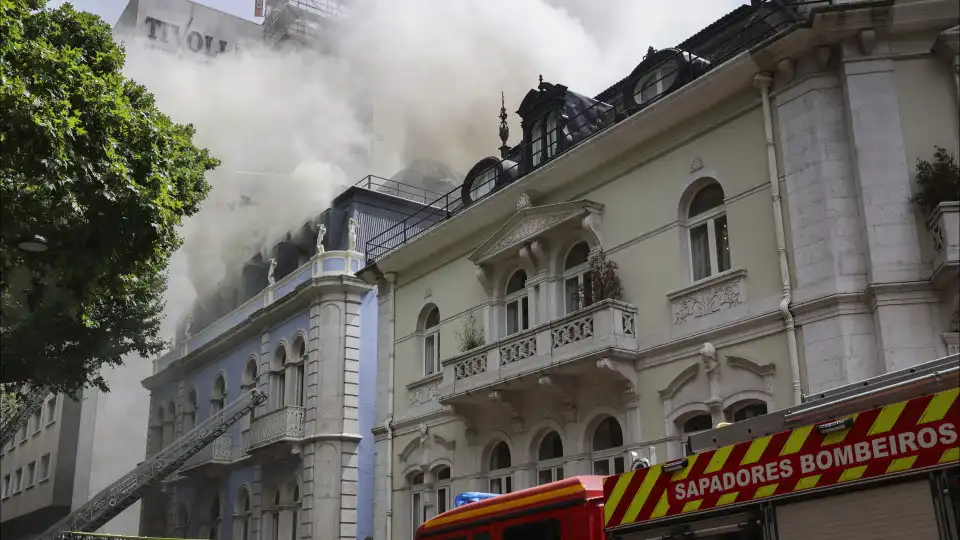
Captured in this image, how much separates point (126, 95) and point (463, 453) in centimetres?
936

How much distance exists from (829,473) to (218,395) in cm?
2941

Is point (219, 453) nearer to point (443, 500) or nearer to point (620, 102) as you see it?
point (443, 500)

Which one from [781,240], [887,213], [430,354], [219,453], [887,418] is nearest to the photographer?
[887,418]

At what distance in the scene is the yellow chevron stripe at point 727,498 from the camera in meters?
7.82

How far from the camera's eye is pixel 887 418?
6891 mm

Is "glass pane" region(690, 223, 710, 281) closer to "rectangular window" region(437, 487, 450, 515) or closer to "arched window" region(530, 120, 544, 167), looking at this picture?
"arched window" region(530, 120, 544, 167)

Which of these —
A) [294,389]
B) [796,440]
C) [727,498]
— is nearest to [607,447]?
[727,498]

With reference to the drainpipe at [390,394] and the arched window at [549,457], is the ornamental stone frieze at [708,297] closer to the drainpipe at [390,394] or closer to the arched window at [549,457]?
the arched window at [549,457]

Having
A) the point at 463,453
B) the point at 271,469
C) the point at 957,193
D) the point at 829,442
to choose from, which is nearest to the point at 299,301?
the point at 271,469

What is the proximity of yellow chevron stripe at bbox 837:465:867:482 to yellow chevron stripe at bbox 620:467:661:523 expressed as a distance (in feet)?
6.44

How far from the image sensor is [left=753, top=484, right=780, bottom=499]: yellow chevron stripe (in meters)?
7.51

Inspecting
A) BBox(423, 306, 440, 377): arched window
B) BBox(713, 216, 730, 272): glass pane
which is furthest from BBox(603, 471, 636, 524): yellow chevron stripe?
BBox(423, 306, 440, 377): arched window

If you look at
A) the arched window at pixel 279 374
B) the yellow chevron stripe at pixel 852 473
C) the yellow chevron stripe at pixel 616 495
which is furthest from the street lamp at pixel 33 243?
the arched window at pixel 279 374

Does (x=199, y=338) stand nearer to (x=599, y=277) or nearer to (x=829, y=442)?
(x=599, y=277)
